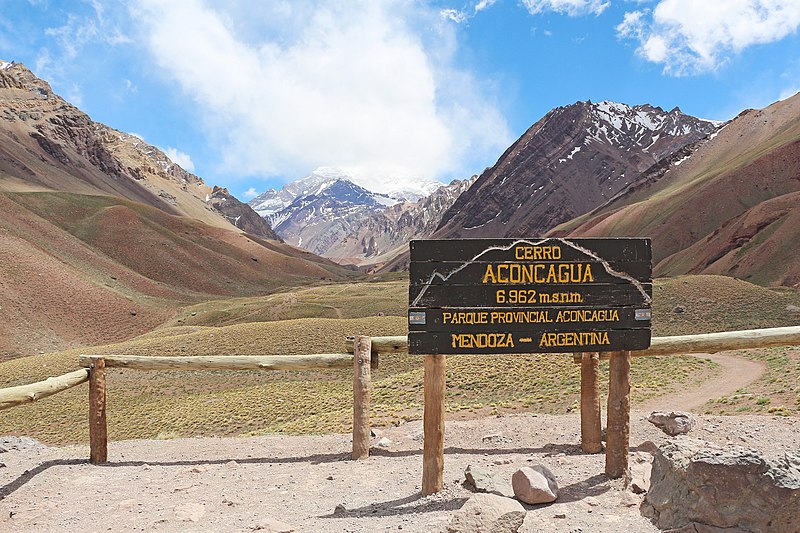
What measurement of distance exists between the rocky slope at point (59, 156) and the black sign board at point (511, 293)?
368ft

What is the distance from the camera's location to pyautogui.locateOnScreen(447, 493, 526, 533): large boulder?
4703mm

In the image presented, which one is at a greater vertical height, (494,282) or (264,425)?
(494,282)

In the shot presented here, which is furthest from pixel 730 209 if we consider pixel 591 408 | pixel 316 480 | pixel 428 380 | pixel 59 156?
pixel 59 156

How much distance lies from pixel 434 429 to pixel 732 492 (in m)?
3.22

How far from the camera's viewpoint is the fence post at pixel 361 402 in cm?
863

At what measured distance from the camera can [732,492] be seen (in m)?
4.37

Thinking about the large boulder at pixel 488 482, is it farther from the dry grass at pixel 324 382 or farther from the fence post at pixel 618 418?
the dry grass at pixel 324 382

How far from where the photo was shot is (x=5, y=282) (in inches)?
1753

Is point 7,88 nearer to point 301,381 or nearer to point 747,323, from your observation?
point 301,381

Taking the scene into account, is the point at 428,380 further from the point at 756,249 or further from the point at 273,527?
the point at 756,249

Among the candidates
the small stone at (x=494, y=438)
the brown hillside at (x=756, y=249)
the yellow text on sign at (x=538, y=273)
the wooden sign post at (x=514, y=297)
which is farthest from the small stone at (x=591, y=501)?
the brown hillside at (x=756, y=249)

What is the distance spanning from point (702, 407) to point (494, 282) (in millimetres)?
7896

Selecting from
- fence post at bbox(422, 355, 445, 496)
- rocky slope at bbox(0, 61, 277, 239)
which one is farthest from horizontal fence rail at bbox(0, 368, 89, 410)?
rocky slope at bbox(0, 61, 277, 239)

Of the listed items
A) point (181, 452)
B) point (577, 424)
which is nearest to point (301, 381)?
point (181, 452)
